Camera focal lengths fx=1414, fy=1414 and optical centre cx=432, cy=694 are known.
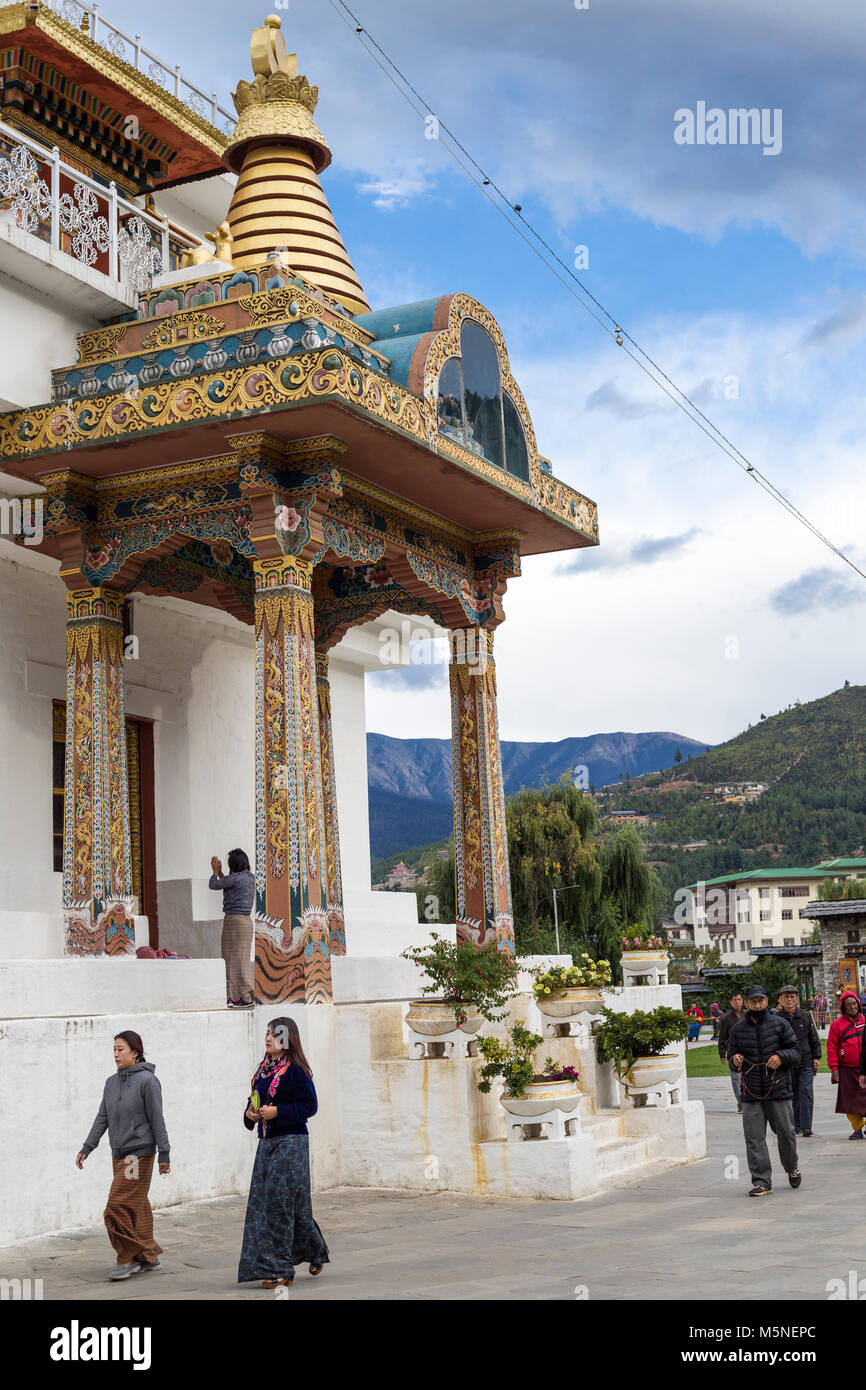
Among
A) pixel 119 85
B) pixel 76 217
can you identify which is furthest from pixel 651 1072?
pixel 119 85

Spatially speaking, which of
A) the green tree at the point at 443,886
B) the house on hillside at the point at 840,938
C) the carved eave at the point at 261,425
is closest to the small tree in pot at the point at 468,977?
the carved eave at the point at 261,425

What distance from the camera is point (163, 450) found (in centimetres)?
1156

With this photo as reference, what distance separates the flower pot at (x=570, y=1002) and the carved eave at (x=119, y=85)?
990 cm

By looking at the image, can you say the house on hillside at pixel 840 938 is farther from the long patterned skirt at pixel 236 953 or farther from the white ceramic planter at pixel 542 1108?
the white ceramic planter at pixel 542 1108

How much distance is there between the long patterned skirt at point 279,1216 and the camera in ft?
23.2

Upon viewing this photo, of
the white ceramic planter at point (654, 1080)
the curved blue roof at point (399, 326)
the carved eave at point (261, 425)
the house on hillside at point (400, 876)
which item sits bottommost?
the white ceramic planter at point (654, 1080)

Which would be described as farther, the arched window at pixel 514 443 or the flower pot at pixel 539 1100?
the arched window at pixel 514 443

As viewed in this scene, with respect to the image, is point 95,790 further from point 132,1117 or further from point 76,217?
point 76,217

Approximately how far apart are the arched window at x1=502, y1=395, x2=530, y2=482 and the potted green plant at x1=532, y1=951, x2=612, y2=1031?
4.59 meters

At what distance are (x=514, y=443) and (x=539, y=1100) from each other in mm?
6342

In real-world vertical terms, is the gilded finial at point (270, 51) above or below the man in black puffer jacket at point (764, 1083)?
above

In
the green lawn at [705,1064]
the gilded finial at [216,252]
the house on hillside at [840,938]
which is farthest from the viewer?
the house on hillside at [840,938]

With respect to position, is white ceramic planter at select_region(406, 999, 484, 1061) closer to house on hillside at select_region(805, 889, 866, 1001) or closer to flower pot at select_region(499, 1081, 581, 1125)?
flower pot at select_region(499, 1081, 581, 1125)
